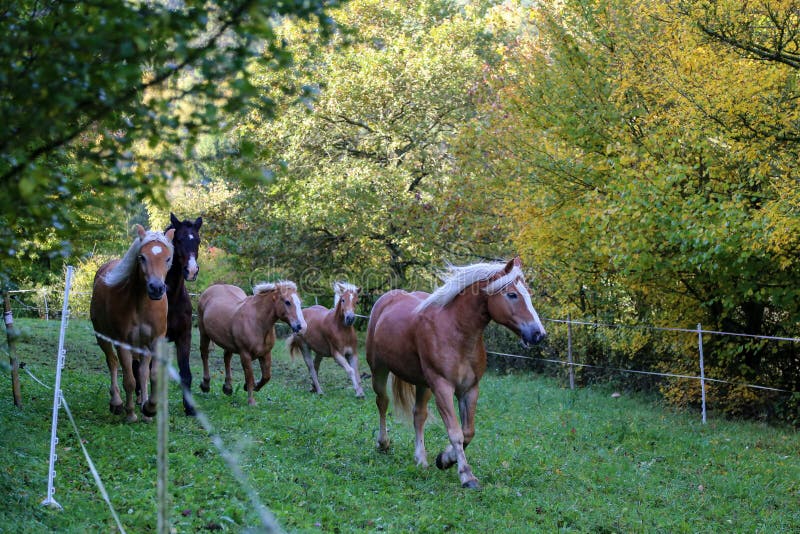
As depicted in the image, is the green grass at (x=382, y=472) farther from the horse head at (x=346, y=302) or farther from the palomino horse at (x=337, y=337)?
the horse head at (x=346, y=302)

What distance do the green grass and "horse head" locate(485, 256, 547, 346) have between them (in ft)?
4.80

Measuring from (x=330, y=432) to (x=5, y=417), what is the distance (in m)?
3.47

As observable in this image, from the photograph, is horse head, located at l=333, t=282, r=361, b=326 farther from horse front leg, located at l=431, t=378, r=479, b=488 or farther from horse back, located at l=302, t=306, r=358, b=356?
horse front leg, located at l=431, t=378, r=479, b=488

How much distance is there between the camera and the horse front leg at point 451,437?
6.86 meters

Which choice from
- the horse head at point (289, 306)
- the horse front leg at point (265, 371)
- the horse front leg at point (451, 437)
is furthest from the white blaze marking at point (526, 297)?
the horse front leg at point (265, 371)

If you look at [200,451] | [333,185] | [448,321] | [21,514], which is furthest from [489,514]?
[333,185]

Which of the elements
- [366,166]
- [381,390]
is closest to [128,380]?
[381,390]

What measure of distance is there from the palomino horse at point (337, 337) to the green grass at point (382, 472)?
5.88 feet

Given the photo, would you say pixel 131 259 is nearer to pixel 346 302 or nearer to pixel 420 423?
pixel 420 423

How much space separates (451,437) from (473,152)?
395 inches

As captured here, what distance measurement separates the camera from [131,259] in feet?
27.0

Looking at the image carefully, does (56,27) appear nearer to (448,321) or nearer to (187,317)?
(448,321)

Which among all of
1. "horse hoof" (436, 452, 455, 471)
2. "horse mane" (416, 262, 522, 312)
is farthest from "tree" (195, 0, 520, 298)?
"horse hoof" (436, 452, 455, 471)

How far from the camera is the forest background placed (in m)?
3.14
